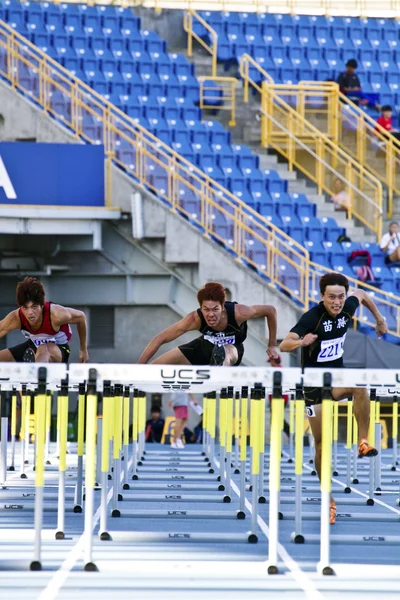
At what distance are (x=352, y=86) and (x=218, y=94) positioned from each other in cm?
279

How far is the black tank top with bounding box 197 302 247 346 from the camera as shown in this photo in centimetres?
880

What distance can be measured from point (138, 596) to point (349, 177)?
16.3 metres

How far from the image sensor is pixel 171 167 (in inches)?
724

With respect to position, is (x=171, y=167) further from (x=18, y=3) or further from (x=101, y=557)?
(x=101, y=557)

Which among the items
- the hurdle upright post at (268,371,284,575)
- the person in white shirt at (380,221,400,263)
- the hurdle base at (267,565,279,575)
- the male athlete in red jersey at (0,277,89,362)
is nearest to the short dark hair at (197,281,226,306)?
the male athlete in red jersey at (0,277,89,362)

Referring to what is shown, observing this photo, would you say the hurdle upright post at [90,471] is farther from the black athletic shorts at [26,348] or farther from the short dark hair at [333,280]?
the black athletic shorts at [26,348]

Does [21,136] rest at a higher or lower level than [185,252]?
higher

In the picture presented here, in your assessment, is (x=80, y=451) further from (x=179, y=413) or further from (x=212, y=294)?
(x=179, y=413)

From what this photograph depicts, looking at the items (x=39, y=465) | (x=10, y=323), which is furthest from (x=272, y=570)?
(x=10, y=323)

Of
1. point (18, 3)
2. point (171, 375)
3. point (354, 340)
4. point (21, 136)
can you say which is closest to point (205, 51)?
point (18, 3)

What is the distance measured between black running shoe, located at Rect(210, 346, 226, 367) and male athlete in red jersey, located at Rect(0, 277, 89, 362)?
3.47 ft

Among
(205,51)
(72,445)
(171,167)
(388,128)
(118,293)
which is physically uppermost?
(205,51)

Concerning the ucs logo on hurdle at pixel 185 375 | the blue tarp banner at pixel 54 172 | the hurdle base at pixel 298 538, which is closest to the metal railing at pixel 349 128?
the blue tarp banner at pixel 54 172

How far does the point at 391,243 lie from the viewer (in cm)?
1977
